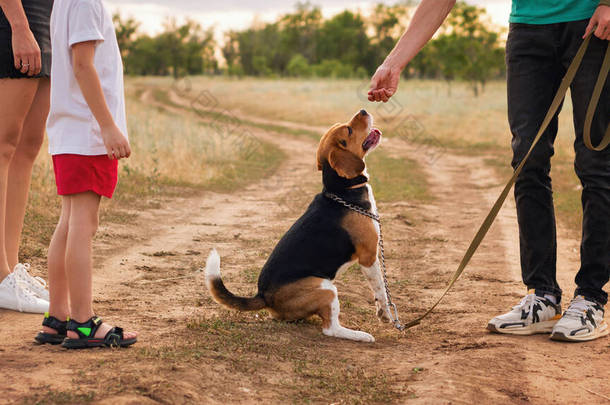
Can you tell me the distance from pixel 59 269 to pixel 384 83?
82.2 inches

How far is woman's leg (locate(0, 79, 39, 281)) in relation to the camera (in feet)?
13.6

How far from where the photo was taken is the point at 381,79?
3.78m

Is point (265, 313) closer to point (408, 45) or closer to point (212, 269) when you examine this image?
point (212, 269)

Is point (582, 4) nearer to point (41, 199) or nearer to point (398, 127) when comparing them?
point (41, 199)

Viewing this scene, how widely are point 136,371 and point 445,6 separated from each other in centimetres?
271

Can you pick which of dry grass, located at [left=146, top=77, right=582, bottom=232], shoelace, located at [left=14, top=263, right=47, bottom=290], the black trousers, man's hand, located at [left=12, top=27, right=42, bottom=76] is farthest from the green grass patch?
dry grass, located at [left=146, top=77, right=582, bottom=232]

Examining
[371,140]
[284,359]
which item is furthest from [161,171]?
[284,359]

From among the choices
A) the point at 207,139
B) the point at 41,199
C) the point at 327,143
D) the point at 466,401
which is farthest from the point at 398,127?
the point at 466,401

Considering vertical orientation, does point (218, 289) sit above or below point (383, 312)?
above

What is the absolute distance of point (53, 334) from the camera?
→ 350 cm

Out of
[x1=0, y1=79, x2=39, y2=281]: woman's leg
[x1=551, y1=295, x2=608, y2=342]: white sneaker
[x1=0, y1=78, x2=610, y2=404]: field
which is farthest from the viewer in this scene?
[x1=0, y1=79, x2=39, y2=281]: woman's leg

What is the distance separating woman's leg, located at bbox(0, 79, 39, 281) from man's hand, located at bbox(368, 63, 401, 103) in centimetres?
220

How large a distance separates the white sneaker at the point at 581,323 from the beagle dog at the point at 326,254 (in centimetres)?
110

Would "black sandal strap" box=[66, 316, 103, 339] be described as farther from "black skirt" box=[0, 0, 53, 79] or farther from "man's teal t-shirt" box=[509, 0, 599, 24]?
"man's teal t-shirt" box=[509, 0, 599, 24]
